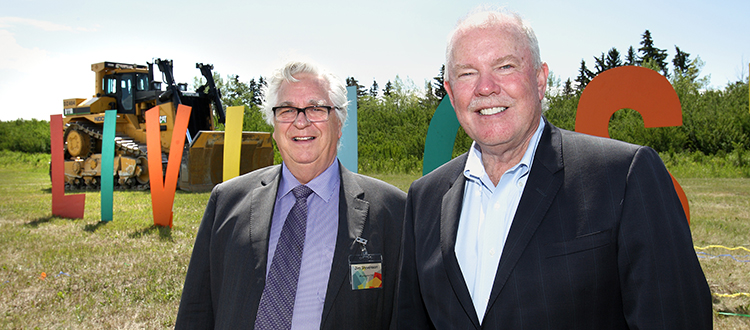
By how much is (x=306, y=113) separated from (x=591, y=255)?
144cm

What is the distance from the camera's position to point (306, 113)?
2.32 m

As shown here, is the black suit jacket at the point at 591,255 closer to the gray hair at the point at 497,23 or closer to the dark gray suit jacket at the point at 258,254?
the gray hair at the point at 497,23

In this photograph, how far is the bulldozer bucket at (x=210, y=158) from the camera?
13.8 metres

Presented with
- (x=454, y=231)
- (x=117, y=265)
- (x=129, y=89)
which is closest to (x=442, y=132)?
(x=454, y=231)

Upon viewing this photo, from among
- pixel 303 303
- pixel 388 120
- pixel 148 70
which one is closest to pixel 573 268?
pixel 303 303

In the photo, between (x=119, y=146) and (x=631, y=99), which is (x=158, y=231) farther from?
(x=119, y=146)

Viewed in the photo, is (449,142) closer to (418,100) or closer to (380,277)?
(380,277)

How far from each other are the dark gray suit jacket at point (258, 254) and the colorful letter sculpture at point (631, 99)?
2435 mm

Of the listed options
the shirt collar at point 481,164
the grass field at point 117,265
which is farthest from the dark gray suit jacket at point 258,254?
the grass field at point 117,265

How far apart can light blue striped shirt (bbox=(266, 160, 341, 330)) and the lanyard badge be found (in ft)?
0.39

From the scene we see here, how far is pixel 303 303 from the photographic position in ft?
6.75

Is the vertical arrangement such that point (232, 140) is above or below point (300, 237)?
above

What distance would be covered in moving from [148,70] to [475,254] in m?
17.4

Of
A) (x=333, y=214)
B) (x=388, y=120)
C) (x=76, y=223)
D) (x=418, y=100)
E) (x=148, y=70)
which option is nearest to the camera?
(x=333, y=214)
